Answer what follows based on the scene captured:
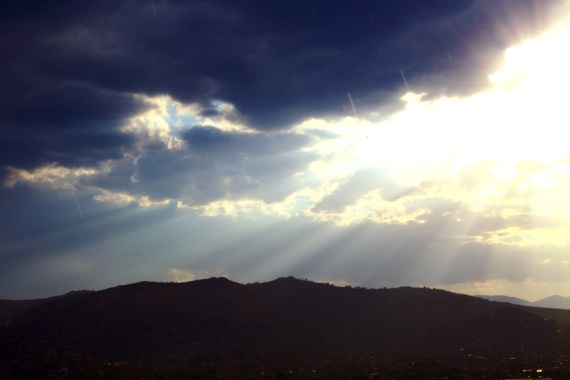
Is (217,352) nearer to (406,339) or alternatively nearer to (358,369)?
(358,369)

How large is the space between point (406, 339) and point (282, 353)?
17.9 metres

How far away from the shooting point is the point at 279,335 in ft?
229

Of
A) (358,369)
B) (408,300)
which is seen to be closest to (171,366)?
(358,369)

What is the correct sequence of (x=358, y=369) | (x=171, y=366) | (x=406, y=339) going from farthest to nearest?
(x=406, y=339)
(x=171, y=366)
(x=358, y=369)

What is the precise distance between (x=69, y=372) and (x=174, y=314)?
28289mm

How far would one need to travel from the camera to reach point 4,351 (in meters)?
44.5

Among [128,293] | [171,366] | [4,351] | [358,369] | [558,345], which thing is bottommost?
[558,345]

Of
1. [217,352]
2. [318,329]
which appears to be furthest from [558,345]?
[217,352]

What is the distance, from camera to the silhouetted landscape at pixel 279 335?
45812 millimetres

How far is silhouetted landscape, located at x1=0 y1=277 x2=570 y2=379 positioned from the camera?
45812mm

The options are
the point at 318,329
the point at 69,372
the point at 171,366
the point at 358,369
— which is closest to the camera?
the point at 69,372

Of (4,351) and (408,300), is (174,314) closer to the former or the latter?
(4,351)

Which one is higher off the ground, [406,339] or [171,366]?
[171,366]

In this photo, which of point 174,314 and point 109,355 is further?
point 174,314
